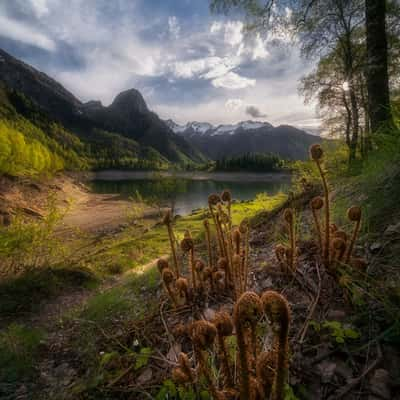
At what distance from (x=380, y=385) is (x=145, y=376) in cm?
139

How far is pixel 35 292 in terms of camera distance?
5336 mm

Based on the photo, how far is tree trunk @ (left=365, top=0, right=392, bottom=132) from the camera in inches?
184

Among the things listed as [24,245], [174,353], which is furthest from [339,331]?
[24,245]

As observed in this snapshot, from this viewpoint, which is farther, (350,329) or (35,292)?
(35,292)

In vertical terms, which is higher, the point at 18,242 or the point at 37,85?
the point at 37,85

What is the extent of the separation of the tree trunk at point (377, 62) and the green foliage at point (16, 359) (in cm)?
668

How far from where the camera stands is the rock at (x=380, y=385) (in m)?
1.02

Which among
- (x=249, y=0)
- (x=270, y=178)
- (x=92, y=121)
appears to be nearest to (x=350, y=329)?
(x=249, y=0)

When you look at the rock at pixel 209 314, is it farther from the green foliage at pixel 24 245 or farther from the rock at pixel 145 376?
the green foliage at pixel 24 245

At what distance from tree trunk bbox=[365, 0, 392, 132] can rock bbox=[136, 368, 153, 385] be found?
566cm

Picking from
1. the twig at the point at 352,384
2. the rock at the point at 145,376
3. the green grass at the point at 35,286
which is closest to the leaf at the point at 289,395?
the twig at the point at 352,384

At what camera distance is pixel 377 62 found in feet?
15.9

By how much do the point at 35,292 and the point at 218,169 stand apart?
9915cm

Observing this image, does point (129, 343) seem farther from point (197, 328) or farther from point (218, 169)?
point (218, 169)
